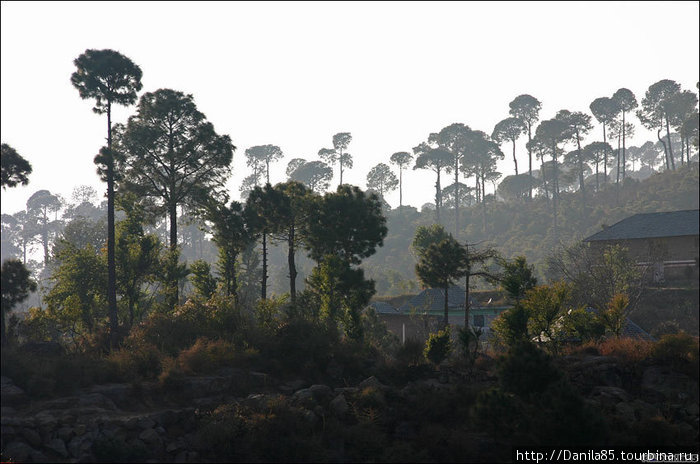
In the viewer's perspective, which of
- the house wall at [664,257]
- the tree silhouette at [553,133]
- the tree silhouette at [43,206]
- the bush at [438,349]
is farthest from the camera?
the tree silhouette at [43,206]

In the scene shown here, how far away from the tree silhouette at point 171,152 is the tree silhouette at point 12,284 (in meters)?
12.6

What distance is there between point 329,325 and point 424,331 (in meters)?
19.1

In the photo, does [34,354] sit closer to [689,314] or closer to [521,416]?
[521,416]

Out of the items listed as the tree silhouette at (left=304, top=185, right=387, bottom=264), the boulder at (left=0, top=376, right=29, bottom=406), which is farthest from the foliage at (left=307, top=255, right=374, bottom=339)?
the boulder at (left=0, top=376, right=29, bottom=406)

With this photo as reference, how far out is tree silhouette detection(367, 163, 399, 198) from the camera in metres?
118

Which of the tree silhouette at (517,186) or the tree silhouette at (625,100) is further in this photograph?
the tree silhouette at (517,186)

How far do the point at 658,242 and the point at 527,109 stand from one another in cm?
7712

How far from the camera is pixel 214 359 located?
25266 mm

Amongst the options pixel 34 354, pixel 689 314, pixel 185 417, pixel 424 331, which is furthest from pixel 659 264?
pixel 34 354

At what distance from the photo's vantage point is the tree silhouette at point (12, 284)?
79.3ft

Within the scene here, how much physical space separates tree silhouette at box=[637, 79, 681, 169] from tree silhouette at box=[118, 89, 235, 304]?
77.2 meters

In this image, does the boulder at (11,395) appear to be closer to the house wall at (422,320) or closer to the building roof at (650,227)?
the building roof at (650,227)

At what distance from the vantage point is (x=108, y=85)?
107 ft

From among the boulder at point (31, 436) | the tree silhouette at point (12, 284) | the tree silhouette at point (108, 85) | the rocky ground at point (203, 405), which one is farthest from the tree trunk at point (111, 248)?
the boulder at point (31, 436)
